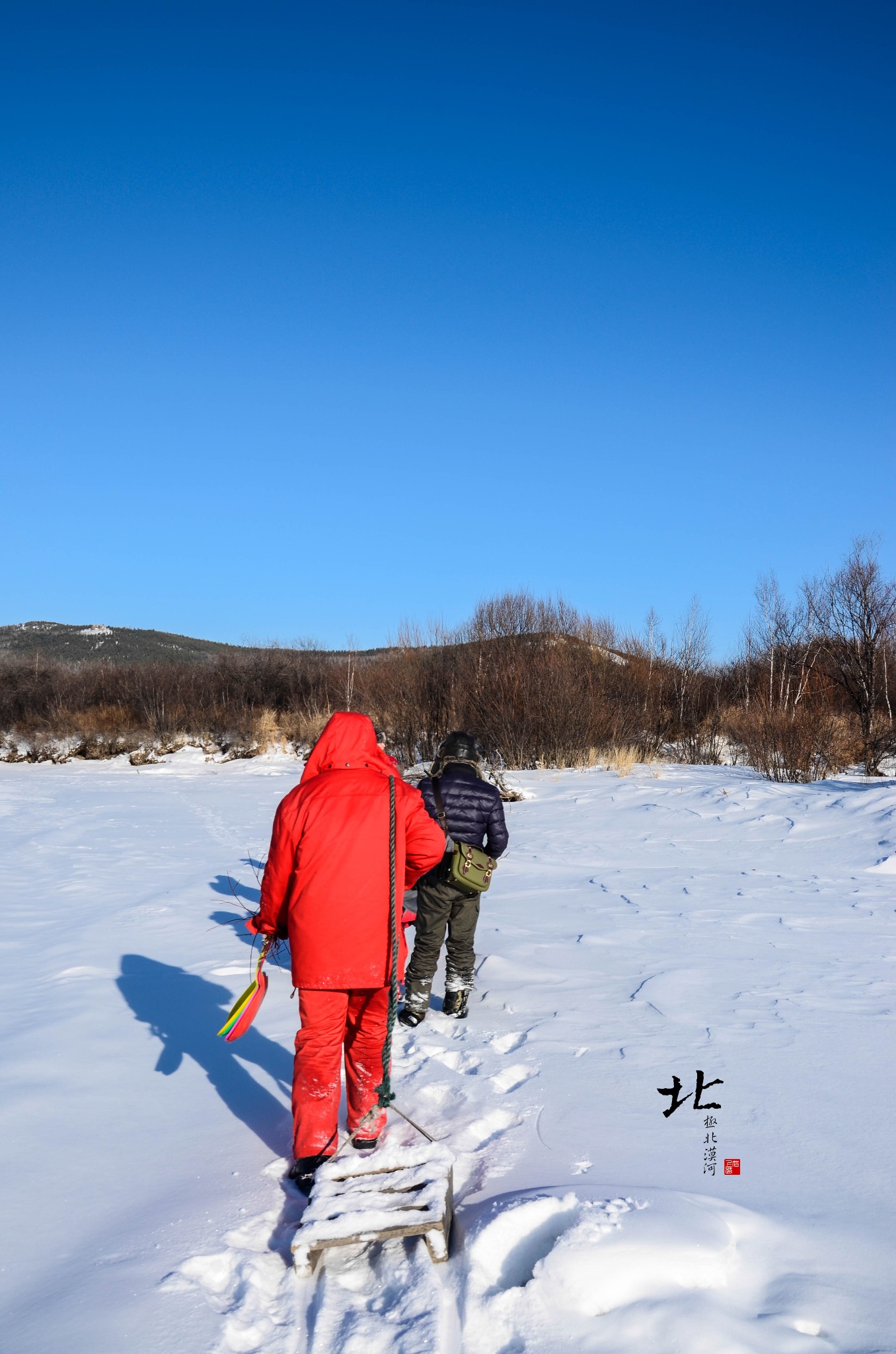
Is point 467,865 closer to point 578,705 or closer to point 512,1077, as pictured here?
point 512,1077

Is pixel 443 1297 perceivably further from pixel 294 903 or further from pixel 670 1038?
pixel 670 1038

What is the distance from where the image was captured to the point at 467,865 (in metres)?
4.31

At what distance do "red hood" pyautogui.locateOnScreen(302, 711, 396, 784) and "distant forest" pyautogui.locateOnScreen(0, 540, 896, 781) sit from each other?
37.8 ft

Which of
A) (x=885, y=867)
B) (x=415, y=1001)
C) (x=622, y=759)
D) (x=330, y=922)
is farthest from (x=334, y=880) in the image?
(x=622, y=759)

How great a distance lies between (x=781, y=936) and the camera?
5828mm

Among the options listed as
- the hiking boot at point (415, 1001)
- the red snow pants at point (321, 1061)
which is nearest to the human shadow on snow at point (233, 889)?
the hiking boot at point (415, 1001)

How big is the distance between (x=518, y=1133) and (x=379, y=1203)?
0.90 metres

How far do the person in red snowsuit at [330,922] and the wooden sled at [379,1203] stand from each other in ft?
0.96

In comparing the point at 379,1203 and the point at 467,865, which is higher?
the point at 467,865

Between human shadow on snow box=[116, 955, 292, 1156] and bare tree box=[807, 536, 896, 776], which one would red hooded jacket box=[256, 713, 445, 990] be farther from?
bare tree box=[807, 536, 896, 776]

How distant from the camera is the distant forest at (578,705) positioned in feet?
50.4

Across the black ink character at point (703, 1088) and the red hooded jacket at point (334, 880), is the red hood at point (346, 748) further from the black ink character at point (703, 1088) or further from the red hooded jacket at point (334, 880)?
the black ink character at point (703, 1088)

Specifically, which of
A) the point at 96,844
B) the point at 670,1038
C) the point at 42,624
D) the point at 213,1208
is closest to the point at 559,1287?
the point at 213,1208

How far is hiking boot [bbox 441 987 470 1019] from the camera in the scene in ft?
14.6
